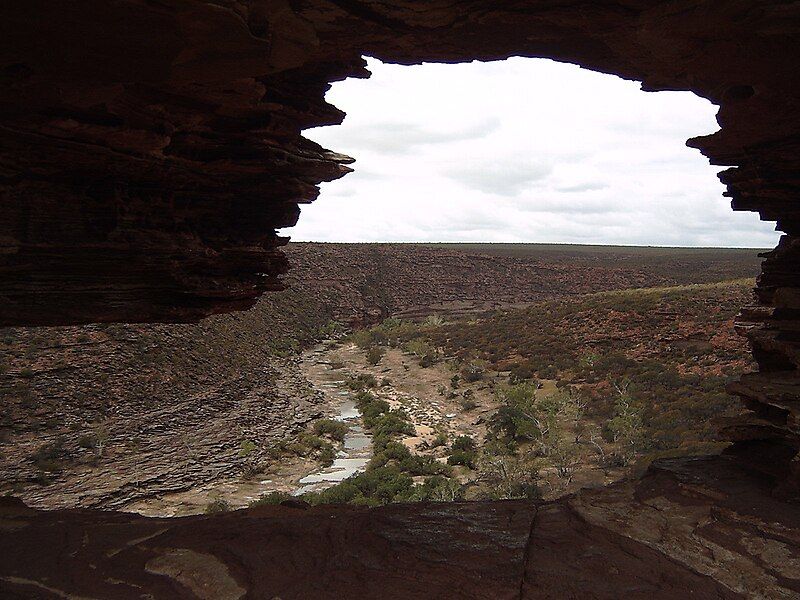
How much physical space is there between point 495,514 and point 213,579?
3627 millimetres

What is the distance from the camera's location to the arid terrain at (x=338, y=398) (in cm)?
1456

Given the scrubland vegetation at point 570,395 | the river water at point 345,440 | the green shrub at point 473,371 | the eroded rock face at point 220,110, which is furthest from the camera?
the green shrub at point 473,371

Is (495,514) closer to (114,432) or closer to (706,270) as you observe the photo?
(114,432)

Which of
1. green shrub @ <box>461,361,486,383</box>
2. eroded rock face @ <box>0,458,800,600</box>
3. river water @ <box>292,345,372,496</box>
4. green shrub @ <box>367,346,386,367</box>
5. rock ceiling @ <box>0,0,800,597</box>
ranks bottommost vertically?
river water @ <box>292,345,372,496</box>

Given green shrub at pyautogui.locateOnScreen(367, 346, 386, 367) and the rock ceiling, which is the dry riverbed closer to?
green shrub at pyautogui.locateOnScreen(367, 346, 386, 367)

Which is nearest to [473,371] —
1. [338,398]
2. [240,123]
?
[338,398]

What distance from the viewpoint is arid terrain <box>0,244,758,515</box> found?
14562 millimetres

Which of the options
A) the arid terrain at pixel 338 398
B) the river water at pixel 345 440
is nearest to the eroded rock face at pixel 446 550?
the arid terrain at pixel 338 398

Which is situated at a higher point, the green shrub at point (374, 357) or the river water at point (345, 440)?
the green shrub at point (374, 357)

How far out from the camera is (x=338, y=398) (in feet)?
85.0

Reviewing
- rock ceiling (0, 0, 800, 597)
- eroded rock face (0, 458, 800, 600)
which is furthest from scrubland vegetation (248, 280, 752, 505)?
rock ceiling (0, 0, 800, 597)

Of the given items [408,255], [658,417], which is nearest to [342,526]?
[658,417]

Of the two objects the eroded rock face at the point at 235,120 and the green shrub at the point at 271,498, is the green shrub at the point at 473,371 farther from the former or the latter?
the eroded rock face at the point at 235,120

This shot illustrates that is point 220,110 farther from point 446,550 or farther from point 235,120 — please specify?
point 446,550
